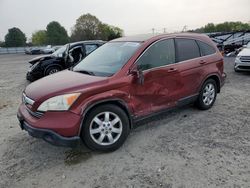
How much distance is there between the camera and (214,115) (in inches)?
204

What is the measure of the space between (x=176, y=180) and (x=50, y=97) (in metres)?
1.98

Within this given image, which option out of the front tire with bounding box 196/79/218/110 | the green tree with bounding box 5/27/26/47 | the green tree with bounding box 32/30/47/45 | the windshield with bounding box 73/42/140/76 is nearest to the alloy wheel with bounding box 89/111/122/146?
the windshield with bounding box 73/42/140/76

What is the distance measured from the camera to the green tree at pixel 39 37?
80.9 metres

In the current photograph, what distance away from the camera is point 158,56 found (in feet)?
14.3

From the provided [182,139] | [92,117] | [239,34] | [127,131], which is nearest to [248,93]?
[182,139]

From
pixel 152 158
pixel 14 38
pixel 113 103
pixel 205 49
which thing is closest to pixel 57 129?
pixel 113 103

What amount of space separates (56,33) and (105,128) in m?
77.7

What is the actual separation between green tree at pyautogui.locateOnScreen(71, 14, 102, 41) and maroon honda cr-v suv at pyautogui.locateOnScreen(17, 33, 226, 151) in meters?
66.2

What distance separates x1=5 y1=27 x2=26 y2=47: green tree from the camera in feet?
245

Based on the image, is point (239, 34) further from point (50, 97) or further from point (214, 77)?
point (50, 97)

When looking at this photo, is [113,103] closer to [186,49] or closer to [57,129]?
[57,129]

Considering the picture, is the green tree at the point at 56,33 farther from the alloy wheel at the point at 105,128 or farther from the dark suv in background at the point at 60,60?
the alloy wheel at the point at 105,128

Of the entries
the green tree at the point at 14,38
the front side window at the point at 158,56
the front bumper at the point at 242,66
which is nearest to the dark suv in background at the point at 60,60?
the front bumper at the point at 242,66

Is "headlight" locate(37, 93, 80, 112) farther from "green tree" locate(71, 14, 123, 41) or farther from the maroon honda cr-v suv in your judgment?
"green tree" locate(71, 14, 123, 41)
